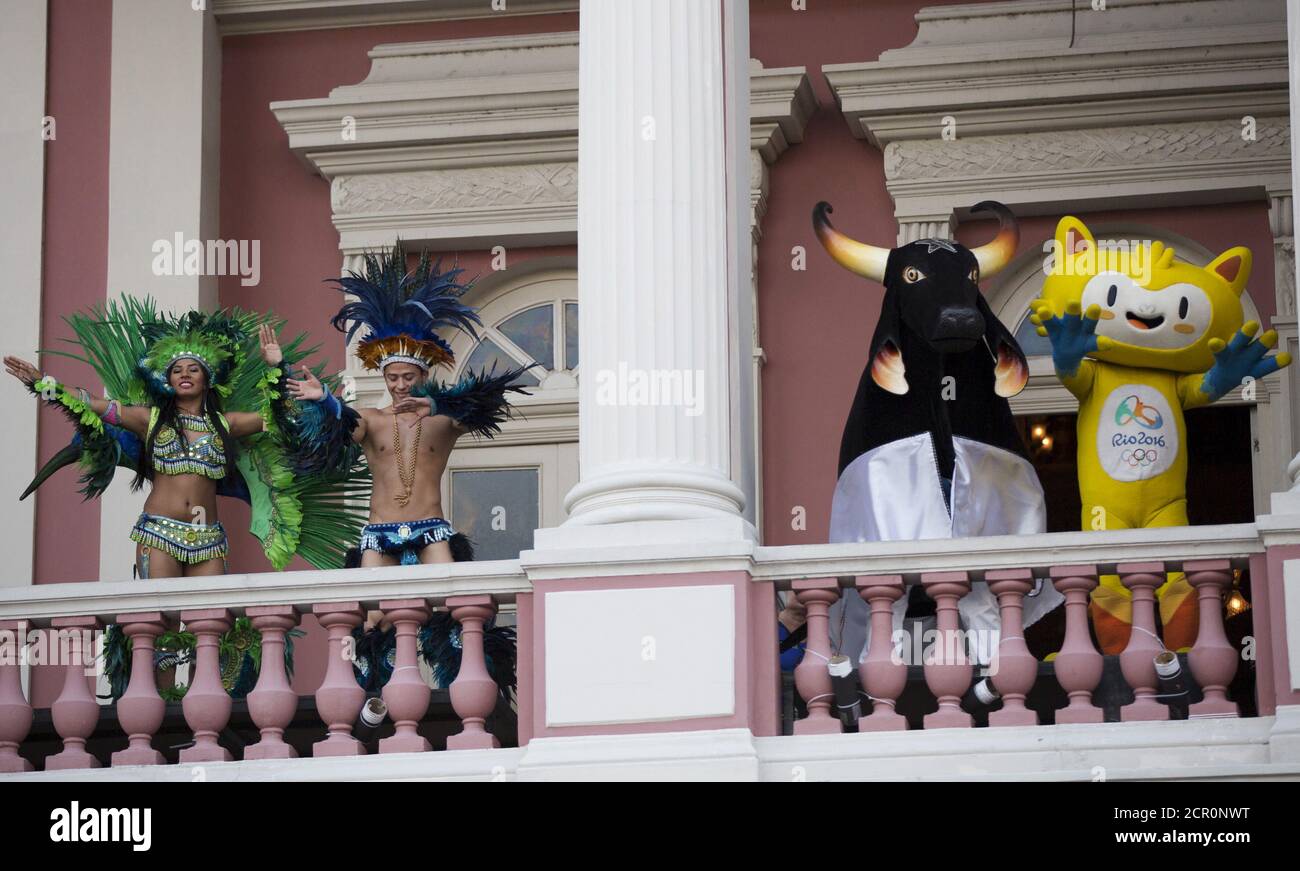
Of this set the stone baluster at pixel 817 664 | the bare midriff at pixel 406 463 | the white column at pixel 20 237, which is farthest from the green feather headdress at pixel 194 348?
the stone baluster at pixel 817 664

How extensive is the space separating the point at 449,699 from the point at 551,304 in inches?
180

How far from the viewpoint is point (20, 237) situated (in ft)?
44.5

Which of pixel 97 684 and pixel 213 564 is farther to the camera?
pixel 97 684

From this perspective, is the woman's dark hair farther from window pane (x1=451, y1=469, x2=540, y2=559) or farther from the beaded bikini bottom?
window pane (x1=451, y1=469, x2=540, y2=559)

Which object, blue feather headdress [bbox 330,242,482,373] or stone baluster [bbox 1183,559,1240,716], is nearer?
stone baluster [bbox 1183,559,1240,716]

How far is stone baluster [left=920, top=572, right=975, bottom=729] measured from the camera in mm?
9055

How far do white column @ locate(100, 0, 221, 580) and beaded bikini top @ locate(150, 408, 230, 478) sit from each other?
268 centimetres

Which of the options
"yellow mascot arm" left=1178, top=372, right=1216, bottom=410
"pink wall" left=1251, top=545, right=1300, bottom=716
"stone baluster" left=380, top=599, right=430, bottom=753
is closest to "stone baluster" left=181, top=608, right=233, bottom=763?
"stone baluster" left=380, top=599, right=430, bottom=753

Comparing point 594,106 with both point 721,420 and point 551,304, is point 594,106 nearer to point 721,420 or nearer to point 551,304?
point 721,420

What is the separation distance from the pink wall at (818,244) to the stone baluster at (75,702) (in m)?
4.22

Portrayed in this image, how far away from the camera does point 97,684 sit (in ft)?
39.2
